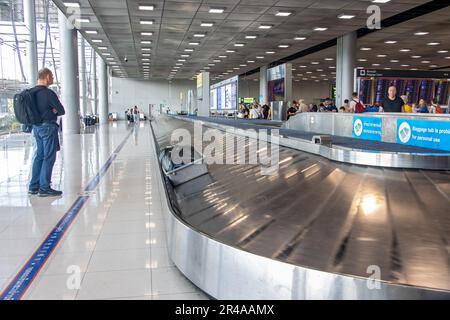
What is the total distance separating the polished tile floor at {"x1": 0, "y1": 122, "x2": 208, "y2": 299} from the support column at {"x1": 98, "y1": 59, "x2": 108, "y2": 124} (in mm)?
29544

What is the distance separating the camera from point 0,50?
44.1 feet

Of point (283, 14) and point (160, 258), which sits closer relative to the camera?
point (160, 258)

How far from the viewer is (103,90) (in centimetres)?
3650

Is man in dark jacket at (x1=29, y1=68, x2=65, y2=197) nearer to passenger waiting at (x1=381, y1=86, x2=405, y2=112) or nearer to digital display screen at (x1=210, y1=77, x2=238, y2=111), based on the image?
passenger waiting at (x1=381, y1=86, x2=405, y2=112)

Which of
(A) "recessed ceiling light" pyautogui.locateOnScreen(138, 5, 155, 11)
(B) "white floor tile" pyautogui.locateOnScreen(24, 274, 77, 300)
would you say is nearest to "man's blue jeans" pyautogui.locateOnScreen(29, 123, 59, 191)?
(B) "white floor tile" pyautogui.locateOnScreen(24, 274, 77, 300)

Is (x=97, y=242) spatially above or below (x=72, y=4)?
below

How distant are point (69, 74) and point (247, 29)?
873 cm

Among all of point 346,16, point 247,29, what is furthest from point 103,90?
point 346,16

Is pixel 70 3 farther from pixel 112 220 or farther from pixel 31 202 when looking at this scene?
pixel 112 220

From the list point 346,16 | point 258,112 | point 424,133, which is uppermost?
point 346,16

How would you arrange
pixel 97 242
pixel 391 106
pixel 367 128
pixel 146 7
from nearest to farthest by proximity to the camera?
1. pixel 97 242
2. pixel 367 128
3. pixel 391 106
4. pixel 146 7

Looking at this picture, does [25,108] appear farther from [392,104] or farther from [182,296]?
[392,104]

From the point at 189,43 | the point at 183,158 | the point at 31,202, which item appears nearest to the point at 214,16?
the point at 189,43

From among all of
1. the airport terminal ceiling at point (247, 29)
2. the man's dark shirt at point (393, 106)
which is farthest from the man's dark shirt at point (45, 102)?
the airport terminal ceiling at point (247, 29)
